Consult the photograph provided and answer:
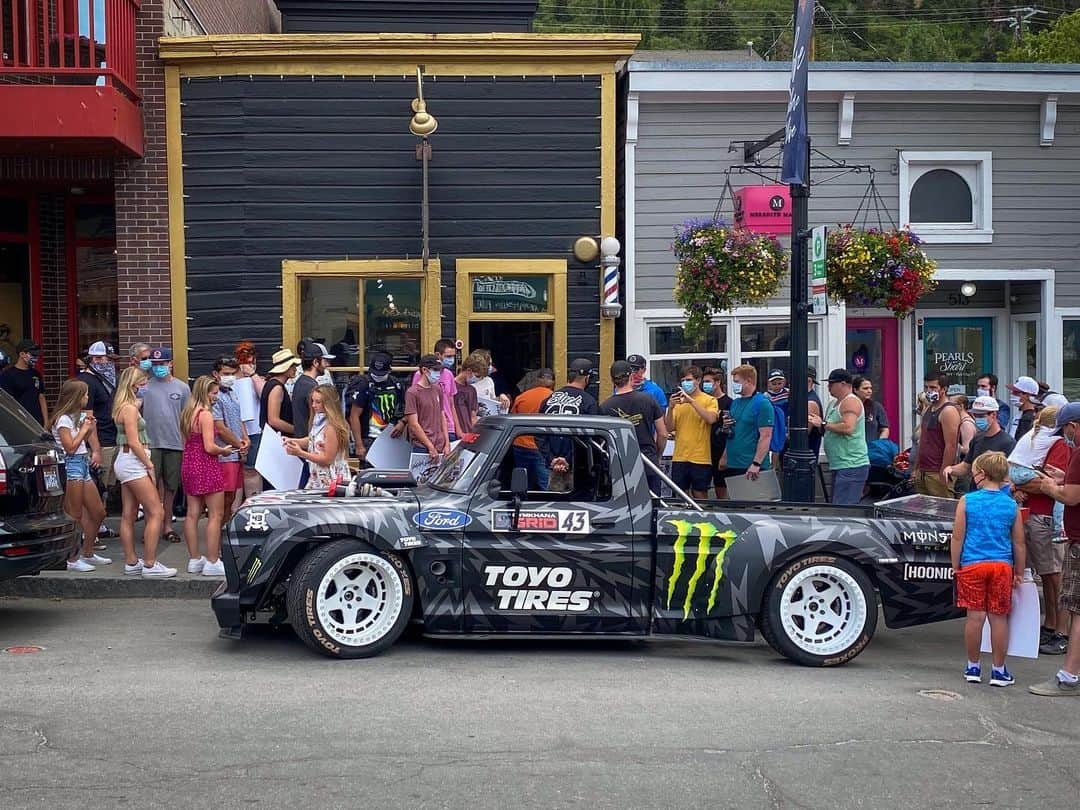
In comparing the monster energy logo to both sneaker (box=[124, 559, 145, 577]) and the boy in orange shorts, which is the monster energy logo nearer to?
the boy in orange shorts

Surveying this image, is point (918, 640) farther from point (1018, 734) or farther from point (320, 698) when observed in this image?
point (320, 698)

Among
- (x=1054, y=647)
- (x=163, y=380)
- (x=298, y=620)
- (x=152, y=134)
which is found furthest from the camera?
(x=152, y=134)

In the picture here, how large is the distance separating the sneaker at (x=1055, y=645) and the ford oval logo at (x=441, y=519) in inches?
163

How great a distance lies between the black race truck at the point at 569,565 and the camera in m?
7.67

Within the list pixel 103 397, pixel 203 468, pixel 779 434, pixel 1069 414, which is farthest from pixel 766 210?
pixel 103 397

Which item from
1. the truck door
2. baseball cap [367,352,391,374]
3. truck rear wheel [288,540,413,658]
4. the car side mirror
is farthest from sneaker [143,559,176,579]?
the car side mirror

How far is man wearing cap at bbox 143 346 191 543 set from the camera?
11.1 m

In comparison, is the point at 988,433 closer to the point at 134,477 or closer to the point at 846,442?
the point at 846,442

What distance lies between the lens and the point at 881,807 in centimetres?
531

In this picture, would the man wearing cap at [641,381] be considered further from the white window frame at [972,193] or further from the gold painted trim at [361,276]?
the white window frame at [972,193]

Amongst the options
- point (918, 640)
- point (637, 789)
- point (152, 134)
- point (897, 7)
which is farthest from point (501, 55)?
point (897, 7)

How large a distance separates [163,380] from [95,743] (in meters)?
5.90

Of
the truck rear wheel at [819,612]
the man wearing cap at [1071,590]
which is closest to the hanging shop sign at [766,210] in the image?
the truck rear wheel at [819,612]

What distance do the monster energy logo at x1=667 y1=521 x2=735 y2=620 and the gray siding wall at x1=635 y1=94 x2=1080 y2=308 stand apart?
22.3ft
